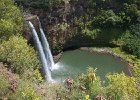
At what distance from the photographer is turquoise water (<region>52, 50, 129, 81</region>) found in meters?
40.7

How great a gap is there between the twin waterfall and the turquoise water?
0.65 metres

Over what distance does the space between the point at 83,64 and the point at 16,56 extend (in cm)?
1035

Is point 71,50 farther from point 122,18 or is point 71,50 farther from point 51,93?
point 51,93

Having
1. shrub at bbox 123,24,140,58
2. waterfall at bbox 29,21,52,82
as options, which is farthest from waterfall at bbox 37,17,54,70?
shrub at bbox 123,24,140,58

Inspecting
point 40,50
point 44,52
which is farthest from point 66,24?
point 40,50

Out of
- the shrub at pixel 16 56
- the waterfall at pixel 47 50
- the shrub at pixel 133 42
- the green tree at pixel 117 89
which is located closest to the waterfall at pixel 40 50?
the waterfall at pixel 47 50

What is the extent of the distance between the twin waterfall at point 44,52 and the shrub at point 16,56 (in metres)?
5.08

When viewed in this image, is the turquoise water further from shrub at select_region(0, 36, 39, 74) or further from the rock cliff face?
shrub at select_region(0, 36, 39, 74)

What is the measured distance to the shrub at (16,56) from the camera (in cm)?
3372

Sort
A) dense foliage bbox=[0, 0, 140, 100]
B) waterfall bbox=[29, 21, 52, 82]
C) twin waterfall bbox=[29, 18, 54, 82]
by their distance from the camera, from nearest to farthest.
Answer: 1. dense foliage bbox=[0, 0, 140, 100]
2. twin waterfall bbox=[29, 18, 54, 82]
3. waterfall bbox=[29, 21, 52, 82]

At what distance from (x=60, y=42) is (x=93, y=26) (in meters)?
4.24

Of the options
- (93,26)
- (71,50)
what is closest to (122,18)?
(93,26)

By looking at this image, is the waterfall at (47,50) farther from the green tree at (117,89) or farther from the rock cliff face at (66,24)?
the green tree at (117,89)

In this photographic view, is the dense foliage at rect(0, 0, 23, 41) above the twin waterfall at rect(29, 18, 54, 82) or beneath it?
above
